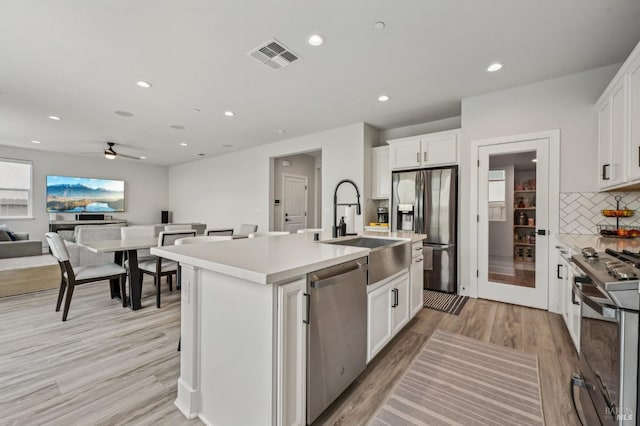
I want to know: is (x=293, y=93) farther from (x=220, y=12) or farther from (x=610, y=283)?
(x=610, y=283)

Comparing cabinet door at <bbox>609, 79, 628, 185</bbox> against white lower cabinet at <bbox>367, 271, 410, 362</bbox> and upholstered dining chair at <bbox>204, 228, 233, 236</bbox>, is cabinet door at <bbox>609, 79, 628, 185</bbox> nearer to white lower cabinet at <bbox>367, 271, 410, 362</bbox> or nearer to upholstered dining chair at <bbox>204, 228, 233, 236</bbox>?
white lower cabinet at <bbox>367, 271, 410, 362</bbox>

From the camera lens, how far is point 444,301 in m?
3.39

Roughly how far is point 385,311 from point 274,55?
8.40 feet

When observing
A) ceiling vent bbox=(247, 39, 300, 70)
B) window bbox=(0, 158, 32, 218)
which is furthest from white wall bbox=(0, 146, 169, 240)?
ceiling vent bbox=(247, 39, 300, 70)

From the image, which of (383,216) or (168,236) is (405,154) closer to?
(383,216)

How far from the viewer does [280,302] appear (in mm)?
1146

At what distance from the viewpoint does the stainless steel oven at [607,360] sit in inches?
39.5

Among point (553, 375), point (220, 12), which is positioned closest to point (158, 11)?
point (220, 12)

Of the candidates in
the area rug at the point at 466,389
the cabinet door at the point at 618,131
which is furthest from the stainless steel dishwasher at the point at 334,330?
the cabinet door at the point at 618,131

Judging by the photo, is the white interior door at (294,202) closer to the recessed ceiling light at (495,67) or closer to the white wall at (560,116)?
the white wall at (560,116)

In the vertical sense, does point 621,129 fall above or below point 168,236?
above

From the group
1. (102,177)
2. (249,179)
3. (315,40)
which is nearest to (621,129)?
(315,40)

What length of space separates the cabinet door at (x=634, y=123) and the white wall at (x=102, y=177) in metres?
10.5

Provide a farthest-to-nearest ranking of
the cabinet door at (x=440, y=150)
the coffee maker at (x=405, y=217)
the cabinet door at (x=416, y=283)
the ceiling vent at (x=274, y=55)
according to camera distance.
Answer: the coffee maker at (x=405, y=217) < the cabinet door at (x=440, y=150) < the cabinet door at (x=416, y=283) < the ceiling vent at (x=274, y=55)
